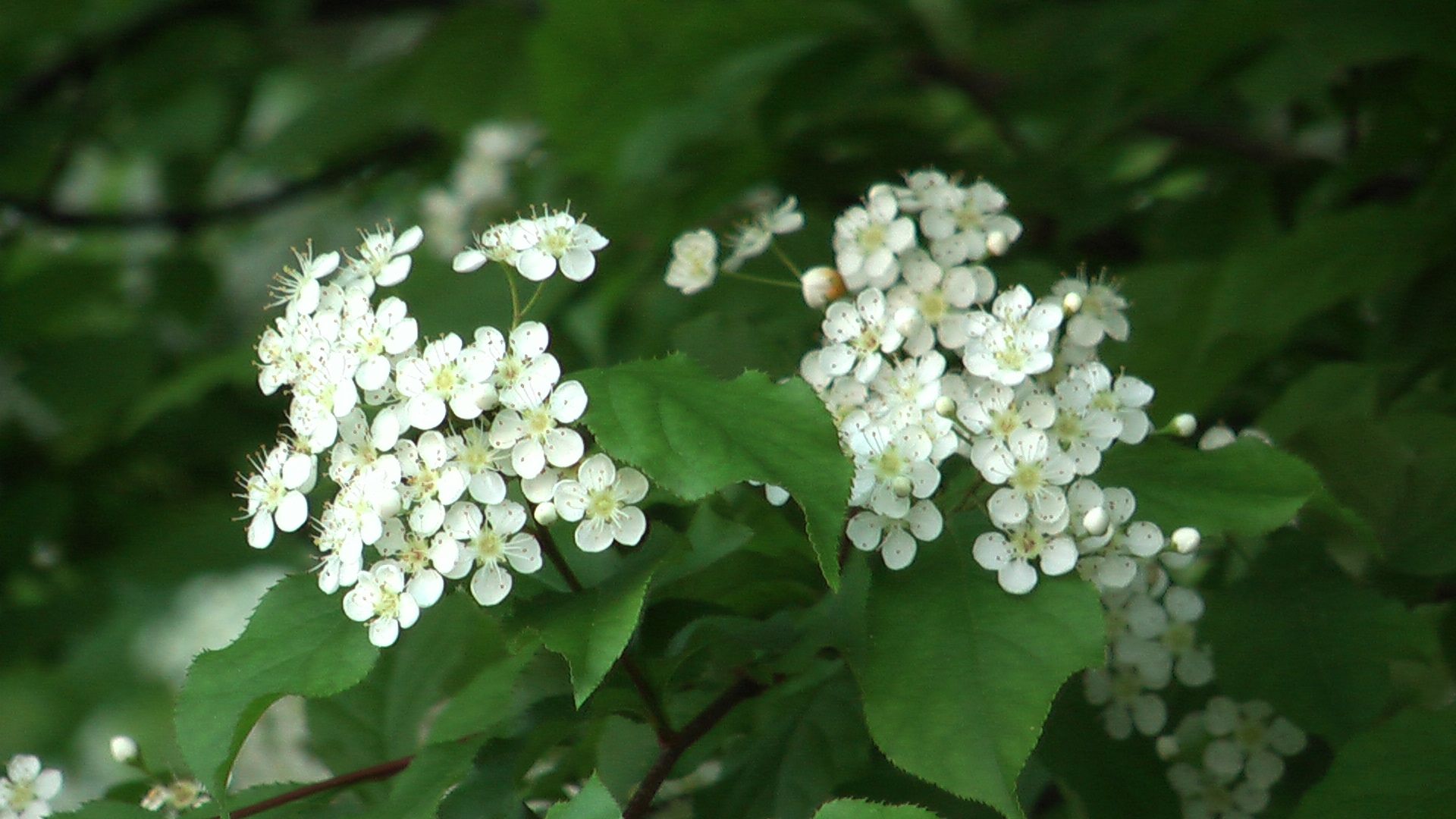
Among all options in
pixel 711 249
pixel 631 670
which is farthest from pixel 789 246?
pixel 631 670

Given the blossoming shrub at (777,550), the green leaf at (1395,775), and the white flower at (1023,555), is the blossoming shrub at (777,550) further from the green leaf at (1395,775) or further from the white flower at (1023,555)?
the green leaf at (1395,775)

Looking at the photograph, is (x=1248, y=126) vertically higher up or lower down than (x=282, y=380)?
lower down

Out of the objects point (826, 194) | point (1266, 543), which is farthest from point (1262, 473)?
point (826, 194)

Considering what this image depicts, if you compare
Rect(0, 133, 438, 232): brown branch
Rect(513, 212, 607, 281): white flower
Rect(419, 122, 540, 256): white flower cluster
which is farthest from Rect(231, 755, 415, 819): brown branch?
Rect(0, 133, 438, 232): brown branch

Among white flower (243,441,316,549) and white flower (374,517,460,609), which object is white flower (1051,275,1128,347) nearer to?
white flower (374,517,460,609)

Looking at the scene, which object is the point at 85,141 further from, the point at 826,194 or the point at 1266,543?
the point at 1266,543

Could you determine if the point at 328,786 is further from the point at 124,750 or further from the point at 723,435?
the point at 723,435

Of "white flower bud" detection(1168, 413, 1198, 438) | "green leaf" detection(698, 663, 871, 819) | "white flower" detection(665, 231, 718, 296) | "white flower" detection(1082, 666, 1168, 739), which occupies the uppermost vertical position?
"white flower" detection(665, 231, 718, 296)
